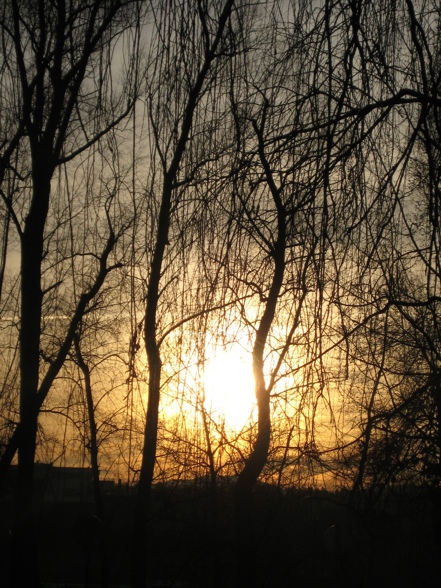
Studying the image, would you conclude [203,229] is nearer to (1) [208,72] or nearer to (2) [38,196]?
(1) [208,72]

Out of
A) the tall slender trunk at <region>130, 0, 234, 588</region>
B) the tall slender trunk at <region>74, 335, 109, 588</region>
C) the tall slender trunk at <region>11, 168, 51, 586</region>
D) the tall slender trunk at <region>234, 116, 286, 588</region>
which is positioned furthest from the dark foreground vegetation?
the tall slender trunk at <region>11, 168, 51, 586</region>

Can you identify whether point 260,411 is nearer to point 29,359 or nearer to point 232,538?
point 29,359

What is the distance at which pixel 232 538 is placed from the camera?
9.93 meters

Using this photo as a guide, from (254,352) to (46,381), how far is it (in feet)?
18.4

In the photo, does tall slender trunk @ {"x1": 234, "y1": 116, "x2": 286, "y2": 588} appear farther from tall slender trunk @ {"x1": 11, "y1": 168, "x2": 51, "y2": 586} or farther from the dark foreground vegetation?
tall slender trunk @ {"x1": 11, "y1": 168, "x2": 51, "y2": 586}

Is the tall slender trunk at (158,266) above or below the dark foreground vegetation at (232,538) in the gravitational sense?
above

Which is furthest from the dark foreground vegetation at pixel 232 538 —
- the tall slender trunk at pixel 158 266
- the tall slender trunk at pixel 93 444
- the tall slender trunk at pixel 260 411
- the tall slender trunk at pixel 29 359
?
the tall slender trunk at pixel 29 359

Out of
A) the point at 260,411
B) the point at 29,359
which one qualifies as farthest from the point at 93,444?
the point at 260,411

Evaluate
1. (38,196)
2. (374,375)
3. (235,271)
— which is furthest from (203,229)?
(38,196)

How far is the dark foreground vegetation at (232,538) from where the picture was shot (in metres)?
6.28

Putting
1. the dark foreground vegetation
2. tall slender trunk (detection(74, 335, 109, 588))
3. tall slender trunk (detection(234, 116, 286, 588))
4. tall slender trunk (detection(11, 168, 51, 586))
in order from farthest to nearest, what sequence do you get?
tall slender trunk (detection(74, 335, 109, 588)), tall slender trunk (detection(11, 168, 51, 586)), the dark foreground vegetation, tall slender trunk (detection(234, 116, 286, 588))

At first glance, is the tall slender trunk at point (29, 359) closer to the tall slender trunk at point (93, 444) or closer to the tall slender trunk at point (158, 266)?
the tall slender trunk at point (158, 266)

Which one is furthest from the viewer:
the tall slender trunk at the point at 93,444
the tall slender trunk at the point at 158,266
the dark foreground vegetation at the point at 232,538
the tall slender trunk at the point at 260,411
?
the tall slender trunk at the point at 93,444

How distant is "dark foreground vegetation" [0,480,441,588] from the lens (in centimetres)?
628
